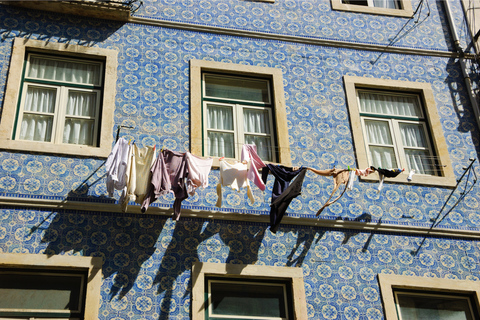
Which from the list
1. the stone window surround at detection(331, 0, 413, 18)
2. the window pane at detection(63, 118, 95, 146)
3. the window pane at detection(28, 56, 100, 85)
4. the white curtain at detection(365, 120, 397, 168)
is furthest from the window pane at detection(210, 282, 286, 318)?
the stone window surround at detection(331, 0, 413, 18)

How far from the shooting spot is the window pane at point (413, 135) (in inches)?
421

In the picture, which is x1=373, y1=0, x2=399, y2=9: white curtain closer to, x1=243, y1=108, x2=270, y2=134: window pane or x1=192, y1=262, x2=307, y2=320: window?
x1=243, y1=108, x2=270, y2=134: window pane

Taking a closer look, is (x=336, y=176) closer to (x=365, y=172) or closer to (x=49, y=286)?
(x=365, y=172)

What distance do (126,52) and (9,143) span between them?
2367mm

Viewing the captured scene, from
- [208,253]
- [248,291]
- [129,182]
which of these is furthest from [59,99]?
[248,291]

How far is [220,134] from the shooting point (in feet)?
32.9

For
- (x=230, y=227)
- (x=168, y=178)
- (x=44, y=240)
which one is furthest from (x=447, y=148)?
(x=44, y=240)

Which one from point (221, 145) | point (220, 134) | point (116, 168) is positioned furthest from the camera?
point (220, 134)

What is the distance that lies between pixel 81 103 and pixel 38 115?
2.11 ft

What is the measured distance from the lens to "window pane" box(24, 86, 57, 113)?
31.3ft

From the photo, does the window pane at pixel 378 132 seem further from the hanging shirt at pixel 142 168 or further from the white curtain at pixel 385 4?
the hanging shirt at pixel 142 168

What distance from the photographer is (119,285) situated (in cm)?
819

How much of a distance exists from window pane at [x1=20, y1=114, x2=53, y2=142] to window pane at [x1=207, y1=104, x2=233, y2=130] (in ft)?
7.64

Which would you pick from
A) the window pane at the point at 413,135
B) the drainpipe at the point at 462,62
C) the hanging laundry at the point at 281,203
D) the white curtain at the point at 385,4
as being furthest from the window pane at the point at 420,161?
the white curtain at the point at 385,4
